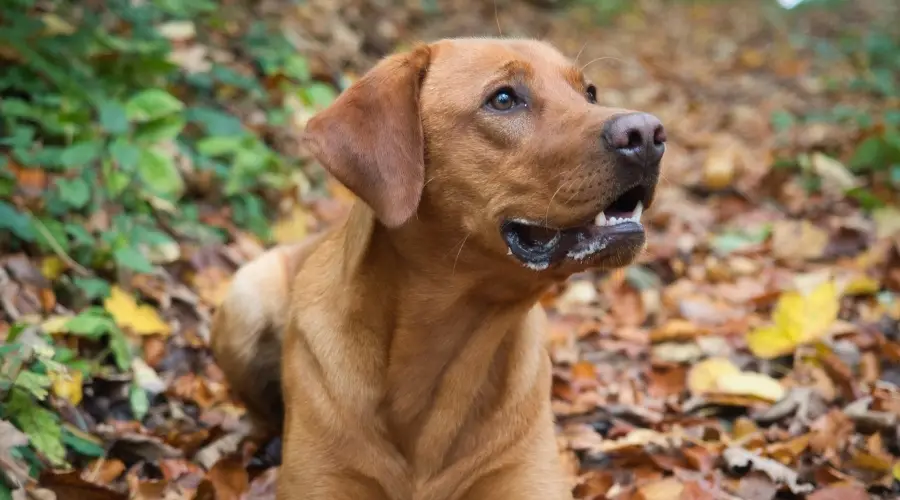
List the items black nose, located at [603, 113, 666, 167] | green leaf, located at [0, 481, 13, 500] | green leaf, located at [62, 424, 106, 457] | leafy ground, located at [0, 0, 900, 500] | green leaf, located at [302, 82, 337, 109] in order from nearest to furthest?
black nose, located at [603, 113, 666, 167] < green leaf, located at [0, 481, 13, 500] < green leaf, located at [62, 424, 106, 457] < leafy ground, located at [0, 0, 900, 500] < green leaf, located at [302, 82, 337, 109]

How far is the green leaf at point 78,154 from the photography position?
449 centimetres

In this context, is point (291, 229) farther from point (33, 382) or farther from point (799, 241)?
point (799, 241)

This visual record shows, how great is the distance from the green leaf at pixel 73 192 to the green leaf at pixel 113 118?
30cm

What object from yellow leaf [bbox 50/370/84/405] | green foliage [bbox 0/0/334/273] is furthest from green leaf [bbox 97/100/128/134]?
yellow leaf [bbox 50/370/84/405]

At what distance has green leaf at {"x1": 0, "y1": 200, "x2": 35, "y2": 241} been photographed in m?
4.17

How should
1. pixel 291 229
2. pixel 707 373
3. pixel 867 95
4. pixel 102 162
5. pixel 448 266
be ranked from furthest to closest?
pixel 867 95
pixel 291 229
pixel 102 162
pixel 707 373
pixel 448 266

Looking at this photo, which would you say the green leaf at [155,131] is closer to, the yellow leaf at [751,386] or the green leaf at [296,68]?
the green leaf at [296,68]

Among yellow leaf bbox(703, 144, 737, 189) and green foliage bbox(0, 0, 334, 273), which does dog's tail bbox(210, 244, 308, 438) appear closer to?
green foliage bbox(0, 0, 334, 273)

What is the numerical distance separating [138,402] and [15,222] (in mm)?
1020

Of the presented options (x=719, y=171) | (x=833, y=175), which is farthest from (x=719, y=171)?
→ (x=833, y=175)

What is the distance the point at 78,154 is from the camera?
4539 millimetres

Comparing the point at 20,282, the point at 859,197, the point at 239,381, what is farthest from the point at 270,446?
the point at 859,197

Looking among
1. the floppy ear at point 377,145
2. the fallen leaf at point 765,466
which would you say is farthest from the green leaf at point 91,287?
the fallen leaf at point 765,466

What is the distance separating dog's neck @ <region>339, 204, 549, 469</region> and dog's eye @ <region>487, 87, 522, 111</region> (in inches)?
16.9
